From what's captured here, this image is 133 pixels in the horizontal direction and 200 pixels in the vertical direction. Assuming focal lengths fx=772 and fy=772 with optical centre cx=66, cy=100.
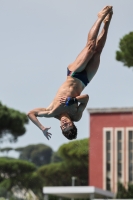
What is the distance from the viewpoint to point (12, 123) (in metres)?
57.4

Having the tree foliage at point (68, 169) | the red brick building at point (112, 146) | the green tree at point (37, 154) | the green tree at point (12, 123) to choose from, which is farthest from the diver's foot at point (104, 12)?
the green tree at point (37, 154)

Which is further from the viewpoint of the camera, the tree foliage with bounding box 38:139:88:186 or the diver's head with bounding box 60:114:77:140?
the tree foliage with bounding box 38:139:88:186

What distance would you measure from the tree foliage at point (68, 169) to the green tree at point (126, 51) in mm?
32495

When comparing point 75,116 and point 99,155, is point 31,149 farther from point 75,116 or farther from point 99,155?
point 75,116

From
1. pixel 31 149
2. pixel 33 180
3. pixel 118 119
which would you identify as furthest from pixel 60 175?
pixel 31 149

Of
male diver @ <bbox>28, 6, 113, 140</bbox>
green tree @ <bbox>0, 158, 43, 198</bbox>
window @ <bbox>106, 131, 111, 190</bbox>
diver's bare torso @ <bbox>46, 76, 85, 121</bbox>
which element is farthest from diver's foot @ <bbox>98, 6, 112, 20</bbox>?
green tree @ <bbox>0, 158, 43, 198</bbox>

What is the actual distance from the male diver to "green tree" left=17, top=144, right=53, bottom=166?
438 ft

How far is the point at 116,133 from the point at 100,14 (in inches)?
1958

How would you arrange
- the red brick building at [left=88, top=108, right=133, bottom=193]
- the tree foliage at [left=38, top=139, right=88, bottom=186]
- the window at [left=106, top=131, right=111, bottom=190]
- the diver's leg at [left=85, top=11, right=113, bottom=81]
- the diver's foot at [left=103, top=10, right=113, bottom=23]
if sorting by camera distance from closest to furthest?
the diver's leg at [left=85, top=11, right=113, bottom=81]
the diver's foot at [left=103, top=10, right=113, bottom=23]
the red brick building at [left=88, top=108, right=133, bottom=193]
the window at [left=106, top=131, right=111, bottom=190]
the tree foliage at [left=38, top=139, right=88, bottom=186]

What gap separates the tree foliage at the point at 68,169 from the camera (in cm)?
8162

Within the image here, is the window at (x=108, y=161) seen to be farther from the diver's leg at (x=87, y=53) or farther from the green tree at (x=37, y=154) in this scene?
the green tree at (x=37, y=154)

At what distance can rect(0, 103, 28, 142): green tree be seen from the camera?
5572cm

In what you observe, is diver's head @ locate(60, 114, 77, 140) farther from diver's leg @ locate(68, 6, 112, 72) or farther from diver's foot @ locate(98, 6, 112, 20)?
diver's foot @ locate(98, 6, 112, 20)

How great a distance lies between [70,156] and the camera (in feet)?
268
